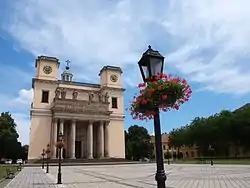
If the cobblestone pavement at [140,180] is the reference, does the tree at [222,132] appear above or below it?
above

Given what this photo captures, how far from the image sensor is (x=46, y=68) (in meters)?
67.7

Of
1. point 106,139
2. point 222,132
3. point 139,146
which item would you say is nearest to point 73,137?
point 106,139

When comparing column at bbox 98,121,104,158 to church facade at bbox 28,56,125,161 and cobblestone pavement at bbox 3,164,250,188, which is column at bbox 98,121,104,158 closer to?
church facade at bbox 28,56,125,161

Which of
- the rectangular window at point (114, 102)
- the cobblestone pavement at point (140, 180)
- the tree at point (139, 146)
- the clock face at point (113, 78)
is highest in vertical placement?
the clock face at point (113, 78)

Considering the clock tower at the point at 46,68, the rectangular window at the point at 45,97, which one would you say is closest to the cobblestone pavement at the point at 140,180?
the rectangular window at the point at 45,97

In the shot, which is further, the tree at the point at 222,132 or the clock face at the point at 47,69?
the clock face at the point at 47,69

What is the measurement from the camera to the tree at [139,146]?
8306 centimetres

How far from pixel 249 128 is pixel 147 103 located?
6287 centimetres

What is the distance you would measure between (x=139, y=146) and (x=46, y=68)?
116 feet

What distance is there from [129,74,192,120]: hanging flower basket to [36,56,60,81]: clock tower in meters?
63.5

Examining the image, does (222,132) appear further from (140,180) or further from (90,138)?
(140,180)

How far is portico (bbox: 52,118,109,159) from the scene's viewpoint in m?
61.9

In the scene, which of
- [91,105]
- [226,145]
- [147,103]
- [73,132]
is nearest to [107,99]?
[91,105]

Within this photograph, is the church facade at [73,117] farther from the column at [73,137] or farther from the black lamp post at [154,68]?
the black lamp post at [154,68]
